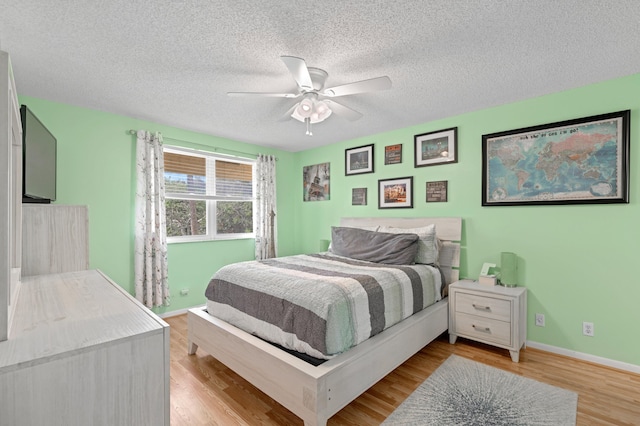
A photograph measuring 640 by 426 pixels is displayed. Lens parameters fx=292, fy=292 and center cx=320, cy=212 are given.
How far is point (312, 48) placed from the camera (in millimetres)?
1955

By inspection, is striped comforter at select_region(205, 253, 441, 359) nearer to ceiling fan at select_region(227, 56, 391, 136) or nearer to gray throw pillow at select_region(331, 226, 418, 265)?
gray throw pillow at select_region(331, 226, 418, 265)

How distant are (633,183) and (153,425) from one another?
343 cm

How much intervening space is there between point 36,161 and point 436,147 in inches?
144

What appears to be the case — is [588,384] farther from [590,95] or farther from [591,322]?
[590,95]

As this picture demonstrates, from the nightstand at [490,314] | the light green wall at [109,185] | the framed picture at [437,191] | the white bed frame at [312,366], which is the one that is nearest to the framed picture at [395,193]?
the framed picture at [437,191]

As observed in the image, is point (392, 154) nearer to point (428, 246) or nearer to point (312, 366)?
point (428, 246)

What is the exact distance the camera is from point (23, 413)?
65 cm

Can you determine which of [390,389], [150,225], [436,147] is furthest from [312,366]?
[436,147]

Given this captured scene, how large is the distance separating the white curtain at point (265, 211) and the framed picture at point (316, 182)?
1.93ft

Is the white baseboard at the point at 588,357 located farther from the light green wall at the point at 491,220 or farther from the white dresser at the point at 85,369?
the white dresser at the point at 85,369

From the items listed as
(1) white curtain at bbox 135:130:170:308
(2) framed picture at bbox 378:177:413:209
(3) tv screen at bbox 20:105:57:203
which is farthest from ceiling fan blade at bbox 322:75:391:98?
(1) white curtain at bbox 135:130:170:308

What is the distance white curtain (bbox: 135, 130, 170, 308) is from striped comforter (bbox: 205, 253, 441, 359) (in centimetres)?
127

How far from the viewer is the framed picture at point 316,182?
4.65 m

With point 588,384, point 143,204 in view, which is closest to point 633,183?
point 588,384
